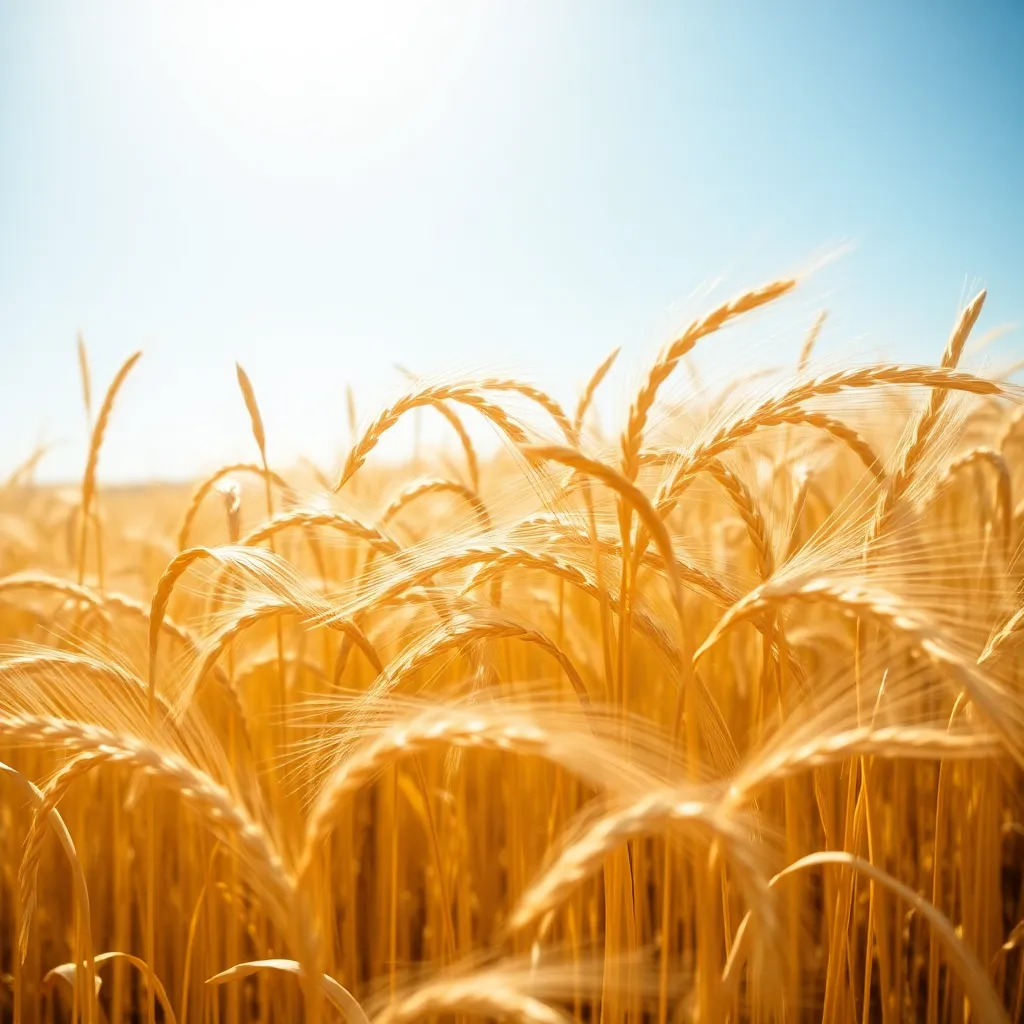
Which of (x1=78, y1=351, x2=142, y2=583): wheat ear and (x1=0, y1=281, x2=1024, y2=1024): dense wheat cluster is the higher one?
(x1=78, y1=351, x2=142, y2=583): wheat ear

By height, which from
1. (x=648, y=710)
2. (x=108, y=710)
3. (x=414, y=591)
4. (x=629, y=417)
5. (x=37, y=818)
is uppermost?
(x=629, y=417)

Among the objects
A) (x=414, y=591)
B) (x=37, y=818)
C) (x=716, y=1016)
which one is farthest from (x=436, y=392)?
(x=716, y=1016)

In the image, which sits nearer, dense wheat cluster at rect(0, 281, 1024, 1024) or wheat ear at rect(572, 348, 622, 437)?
dense wheat cluster at rect(0, 281, 1024, 1024)

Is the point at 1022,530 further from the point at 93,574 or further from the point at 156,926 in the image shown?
the point at 93,574

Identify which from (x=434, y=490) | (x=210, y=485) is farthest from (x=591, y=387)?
(x=210, y=485)

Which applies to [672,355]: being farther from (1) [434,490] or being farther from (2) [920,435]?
(1) [434,490]

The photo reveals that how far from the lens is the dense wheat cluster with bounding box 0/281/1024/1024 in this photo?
2.23 feet

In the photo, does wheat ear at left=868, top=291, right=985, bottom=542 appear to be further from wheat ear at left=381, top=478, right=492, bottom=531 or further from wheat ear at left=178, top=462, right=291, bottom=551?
wheat ear at left=178, top=462, right=291, bottom=551

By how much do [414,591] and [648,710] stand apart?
4.74 ft

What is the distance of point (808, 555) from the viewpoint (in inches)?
41.8

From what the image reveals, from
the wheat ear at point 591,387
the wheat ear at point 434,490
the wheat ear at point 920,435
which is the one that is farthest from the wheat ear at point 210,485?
the wheat ear at point 920,435

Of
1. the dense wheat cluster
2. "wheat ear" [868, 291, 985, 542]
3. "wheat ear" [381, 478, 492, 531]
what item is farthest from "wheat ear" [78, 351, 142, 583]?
"wheat ear" [868, 291, 985, 542]

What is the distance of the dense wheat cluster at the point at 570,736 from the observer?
0.68 meters


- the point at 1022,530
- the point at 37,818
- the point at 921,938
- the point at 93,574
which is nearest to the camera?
the point at 37,818
